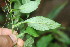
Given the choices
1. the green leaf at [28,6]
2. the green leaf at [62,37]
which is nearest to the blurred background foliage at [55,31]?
the green leaf at [62,37]

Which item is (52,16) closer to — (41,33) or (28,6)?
(41,33)

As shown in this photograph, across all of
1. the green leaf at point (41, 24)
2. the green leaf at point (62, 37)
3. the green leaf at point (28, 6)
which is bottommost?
the green leaf at point (62, 37)

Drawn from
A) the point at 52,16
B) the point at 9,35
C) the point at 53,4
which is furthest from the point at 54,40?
the point at 9,35

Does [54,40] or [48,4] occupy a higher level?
[48,4]

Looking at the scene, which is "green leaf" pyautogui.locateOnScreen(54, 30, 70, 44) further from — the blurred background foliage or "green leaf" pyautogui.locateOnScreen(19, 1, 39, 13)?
"green leaf" pyautogui.locateOnScreen(19, 1, 39, 13)

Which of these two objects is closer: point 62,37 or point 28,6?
point 28,6

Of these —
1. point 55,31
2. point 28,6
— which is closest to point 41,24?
point 28,6

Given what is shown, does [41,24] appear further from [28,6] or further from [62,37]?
[62,37]

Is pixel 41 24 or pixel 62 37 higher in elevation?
pixel 41 24

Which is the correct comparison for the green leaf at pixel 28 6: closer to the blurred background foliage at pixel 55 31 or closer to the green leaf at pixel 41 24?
the green leaf at pixel 41 24

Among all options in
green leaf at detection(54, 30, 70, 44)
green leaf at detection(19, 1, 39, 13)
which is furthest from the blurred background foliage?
green leaf at detection(19, 1, 39, 13)

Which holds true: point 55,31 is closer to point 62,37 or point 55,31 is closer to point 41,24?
point 62,37
